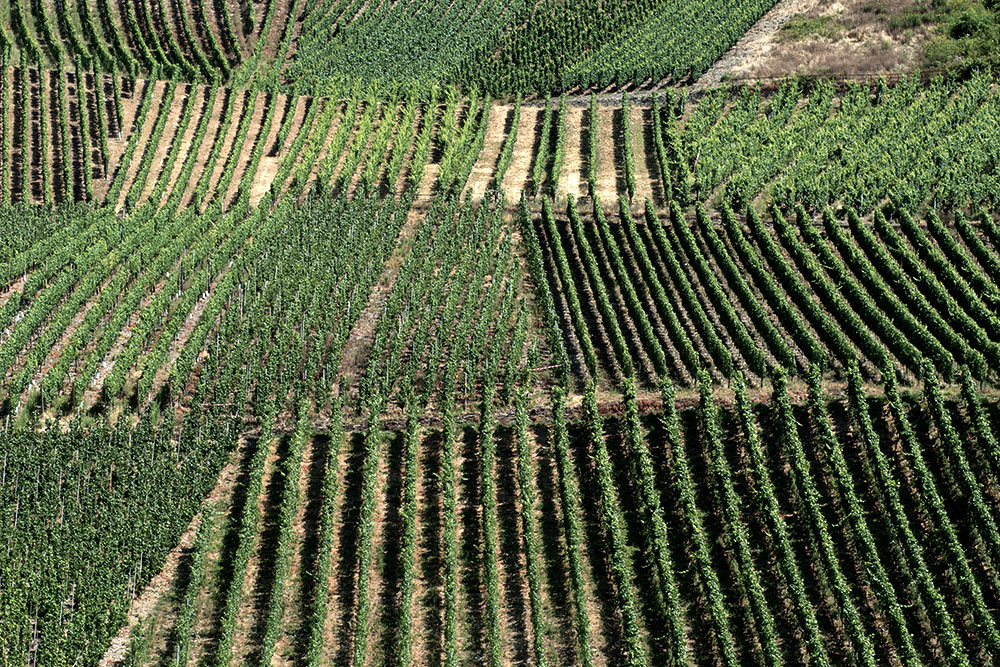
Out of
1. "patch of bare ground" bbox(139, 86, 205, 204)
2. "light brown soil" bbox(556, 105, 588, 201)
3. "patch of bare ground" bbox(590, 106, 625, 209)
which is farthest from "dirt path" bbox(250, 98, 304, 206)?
"patch of bare ground" bbox(590, 106, 625, 209)

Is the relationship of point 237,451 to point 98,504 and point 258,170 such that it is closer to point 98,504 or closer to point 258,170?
point 98,504

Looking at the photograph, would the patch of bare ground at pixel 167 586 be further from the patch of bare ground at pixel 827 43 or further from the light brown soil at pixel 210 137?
the patch of bare ground at pixel 827 43

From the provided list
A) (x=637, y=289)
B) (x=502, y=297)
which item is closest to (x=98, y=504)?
(x=502, y=297)

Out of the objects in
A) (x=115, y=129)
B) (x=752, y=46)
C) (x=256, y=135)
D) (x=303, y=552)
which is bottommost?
(x=752, y=46)

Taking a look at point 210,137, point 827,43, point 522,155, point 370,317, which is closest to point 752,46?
point 827,43

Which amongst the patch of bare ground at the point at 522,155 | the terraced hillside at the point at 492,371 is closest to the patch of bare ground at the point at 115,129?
the terraced hillside at the point at 492,371

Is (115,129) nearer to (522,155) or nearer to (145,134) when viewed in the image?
(145,134)
